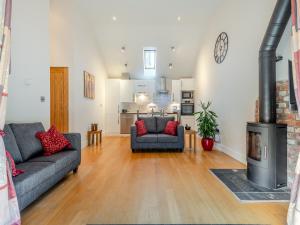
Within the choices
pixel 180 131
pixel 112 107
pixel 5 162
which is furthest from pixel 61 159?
pixel 112 107

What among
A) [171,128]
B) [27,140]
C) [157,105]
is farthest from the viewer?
[157,105]

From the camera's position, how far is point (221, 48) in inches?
212

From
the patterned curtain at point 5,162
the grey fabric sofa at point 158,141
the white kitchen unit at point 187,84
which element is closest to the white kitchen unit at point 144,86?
the white kitchen unit at point 187,84

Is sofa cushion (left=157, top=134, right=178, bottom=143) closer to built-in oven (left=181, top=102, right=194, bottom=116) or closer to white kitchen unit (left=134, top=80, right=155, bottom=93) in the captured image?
built-in oven (left=181, top=102, right=194, bottom=116)

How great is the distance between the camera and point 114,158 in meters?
4.61

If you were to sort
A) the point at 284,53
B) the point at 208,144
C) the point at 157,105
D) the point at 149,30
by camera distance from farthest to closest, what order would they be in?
the point at 157,105
the point at 149,30
the point at 208,144
the point at 284,53

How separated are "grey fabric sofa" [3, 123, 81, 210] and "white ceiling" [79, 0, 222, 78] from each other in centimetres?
417

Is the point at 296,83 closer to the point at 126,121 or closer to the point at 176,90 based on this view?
the point at 176,90

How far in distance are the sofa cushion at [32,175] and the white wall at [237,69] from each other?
3407mm

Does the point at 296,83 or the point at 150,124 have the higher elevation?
the point at 296,83

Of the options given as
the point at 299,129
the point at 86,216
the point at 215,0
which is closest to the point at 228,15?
the point at 215,0

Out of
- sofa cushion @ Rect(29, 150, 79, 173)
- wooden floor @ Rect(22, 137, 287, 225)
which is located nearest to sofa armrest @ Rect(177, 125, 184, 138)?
wooden floor @ Rect(22, 137, 287, 225)

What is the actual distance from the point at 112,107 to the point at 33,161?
6.05 meters

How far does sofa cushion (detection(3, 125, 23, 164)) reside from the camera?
2558mm
